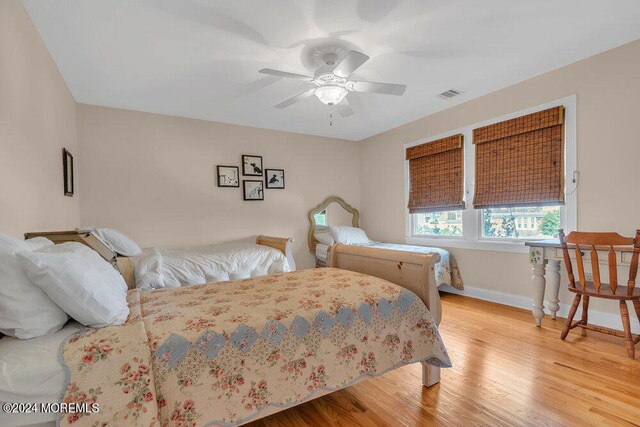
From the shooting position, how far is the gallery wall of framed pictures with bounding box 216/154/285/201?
4133 mm

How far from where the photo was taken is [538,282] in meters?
2.69

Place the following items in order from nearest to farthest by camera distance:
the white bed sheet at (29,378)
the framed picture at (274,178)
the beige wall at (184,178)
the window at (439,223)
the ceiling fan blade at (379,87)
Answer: the white bed sheet at (29,378) < the ceiling fan blade at (379,87) < the beige wall at (184,178) < the window at (439,223) < the framed picture at (274,178)

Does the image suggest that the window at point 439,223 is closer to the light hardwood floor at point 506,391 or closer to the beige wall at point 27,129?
the light hardwood floor at point 506,391

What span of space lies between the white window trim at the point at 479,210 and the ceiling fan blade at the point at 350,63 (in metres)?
2.11

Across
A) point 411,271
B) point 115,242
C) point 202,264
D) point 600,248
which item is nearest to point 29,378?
point 411,271

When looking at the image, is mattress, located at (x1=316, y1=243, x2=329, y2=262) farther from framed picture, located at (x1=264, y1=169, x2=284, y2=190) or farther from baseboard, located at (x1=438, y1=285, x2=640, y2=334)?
baseboard, located at (x1=438, y1=285, x2=640, y2=334)

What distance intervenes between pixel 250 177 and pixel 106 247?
7.16 ft

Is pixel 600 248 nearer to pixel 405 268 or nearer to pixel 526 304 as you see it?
pixel 526 304

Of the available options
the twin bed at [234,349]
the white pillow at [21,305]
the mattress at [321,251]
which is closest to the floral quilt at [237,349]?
the twin bed at [234,349]

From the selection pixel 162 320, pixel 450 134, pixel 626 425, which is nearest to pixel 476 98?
pixel 450 134

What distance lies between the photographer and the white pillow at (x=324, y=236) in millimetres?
4504

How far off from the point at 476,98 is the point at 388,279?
2.72m

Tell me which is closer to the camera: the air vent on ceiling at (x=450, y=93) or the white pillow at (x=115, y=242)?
the white pillow at (x=115, y=242)

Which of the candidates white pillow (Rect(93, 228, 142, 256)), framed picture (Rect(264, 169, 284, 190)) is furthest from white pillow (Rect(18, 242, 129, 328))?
framed picture (Rect(264, 169, 284, 190))
